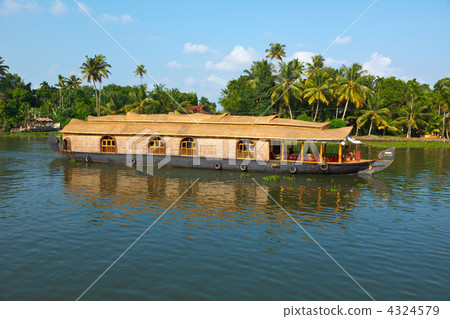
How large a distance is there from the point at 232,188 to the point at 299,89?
44086mm

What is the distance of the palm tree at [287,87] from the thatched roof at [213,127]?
32.6 metres

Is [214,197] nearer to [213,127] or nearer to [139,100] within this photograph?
[213,127]

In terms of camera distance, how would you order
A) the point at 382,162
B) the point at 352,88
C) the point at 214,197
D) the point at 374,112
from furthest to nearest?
the point at 374,112 → the point at 352,88 → the point at 382,162 → the point at 214,197

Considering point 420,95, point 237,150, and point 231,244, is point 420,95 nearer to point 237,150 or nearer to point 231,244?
point 237,150

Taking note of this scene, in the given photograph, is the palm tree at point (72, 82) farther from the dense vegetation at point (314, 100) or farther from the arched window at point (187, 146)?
the arched window at point (187, 146)

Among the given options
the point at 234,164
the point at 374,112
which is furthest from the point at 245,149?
the point at 374,112

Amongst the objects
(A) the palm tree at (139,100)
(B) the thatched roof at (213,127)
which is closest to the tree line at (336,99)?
(A) the palm tree at (139,100)

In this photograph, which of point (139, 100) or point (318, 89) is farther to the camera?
point (139, 100)

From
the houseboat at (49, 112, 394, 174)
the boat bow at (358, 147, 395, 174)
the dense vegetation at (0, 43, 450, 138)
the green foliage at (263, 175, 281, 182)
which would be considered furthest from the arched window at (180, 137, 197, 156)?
the dense vegetation at (0, 43, 450, 138)

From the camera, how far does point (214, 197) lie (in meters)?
17.4

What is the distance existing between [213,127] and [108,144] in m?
9.17

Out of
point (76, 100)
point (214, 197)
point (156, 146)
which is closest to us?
point (214, 197)
